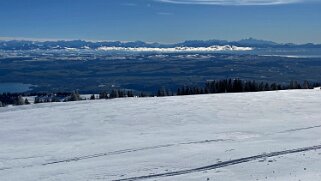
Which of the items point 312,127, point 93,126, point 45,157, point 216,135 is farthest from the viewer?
point 93,126

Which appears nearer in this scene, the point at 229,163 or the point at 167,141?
the point at 229,163

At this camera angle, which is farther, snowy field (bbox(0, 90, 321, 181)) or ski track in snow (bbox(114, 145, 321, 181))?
snowy field (bbox(0, 90, 321, 181))

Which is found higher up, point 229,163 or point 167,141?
point 229,163

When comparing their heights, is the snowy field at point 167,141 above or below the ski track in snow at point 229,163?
below

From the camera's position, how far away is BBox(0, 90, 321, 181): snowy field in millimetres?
22734

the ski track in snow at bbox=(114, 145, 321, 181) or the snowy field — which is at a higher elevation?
the ski track in snow at bbox=(114, 145, 321, 181)

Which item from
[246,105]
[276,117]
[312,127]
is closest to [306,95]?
[246,105]

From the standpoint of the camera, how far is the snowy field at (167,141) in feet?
74.6

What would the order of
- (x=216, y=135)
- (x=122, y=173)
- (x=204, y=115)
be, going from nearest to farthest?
(x=122, y=173), (x=216, y=135), (x=204, y=115)

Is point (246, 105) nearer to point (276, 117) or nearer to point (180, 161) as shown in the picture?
point (276, 117)

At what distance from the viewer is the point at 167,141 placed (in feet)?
103

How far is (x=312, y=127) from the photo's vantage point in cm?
3606

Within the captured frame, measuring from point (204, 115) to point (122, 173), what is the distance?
2184cm

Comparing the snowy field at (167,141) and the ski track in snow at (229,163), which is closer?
the ski track in snow at (229,163)
